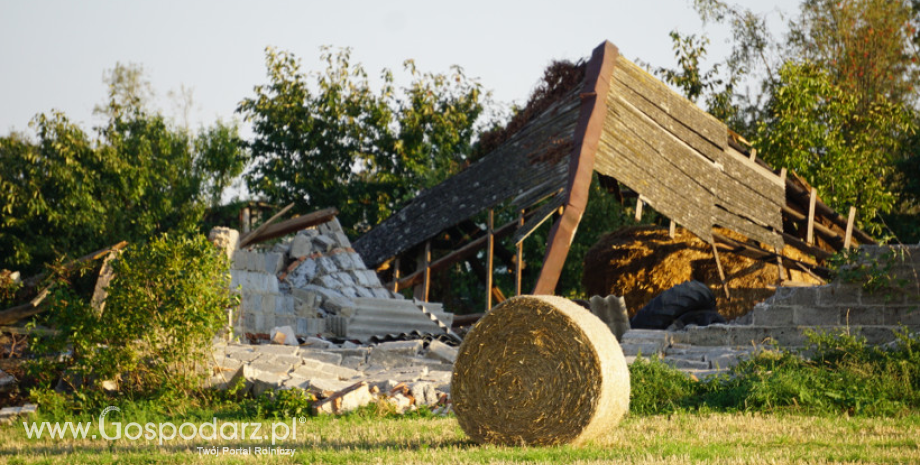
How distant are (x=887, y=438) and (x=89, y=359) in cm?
810

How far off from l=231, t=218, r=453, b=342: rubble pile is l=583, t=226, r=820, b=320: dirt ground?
11.6 ft

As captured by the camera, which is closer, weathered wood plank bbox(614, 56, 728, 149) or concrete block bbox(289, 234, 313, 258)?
weathered wood plank bbox(614, 56, 728, 149)

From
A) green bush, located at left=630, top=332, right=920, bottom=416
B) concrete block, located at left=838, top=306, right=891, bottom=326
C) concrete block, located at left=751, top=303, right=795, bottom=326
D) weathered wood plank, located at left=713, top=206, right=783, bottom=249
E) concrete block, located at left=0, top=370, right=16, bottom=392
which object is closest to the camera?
green bush, located at left=630, top=332, right=920, bottom=416

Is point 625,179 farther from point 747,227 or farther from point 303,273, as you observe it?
point 303,273

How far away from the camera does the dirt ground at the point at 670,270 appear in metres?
17.5

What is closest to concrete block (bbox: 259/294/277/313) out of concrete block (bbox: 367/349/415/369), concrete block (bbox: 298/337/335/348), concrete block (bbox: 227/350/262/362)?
concrete block (bbox: 298/337/335/348)

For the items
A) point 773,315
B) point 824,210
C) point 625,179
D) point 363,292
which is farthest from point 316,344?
point 824,210

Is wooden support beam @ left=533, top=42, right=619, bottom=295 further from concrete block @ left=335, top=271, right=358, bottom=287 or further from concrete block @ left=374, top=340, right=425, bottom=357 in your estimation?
Answer: concrete block @ left=335, top=271, right=358, bottom=287

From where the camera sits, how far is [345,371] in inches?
484

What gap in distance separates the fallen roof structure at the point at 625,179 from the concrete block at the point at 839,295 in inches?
132

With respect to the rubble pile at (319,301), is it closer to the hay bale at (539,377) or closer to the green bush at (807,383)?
the green bush at (807,383)

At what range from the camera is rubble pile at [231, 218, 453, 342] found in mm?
15922

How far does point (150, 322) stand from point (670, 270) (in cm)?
1015

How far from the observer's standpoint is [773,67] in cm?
3269
